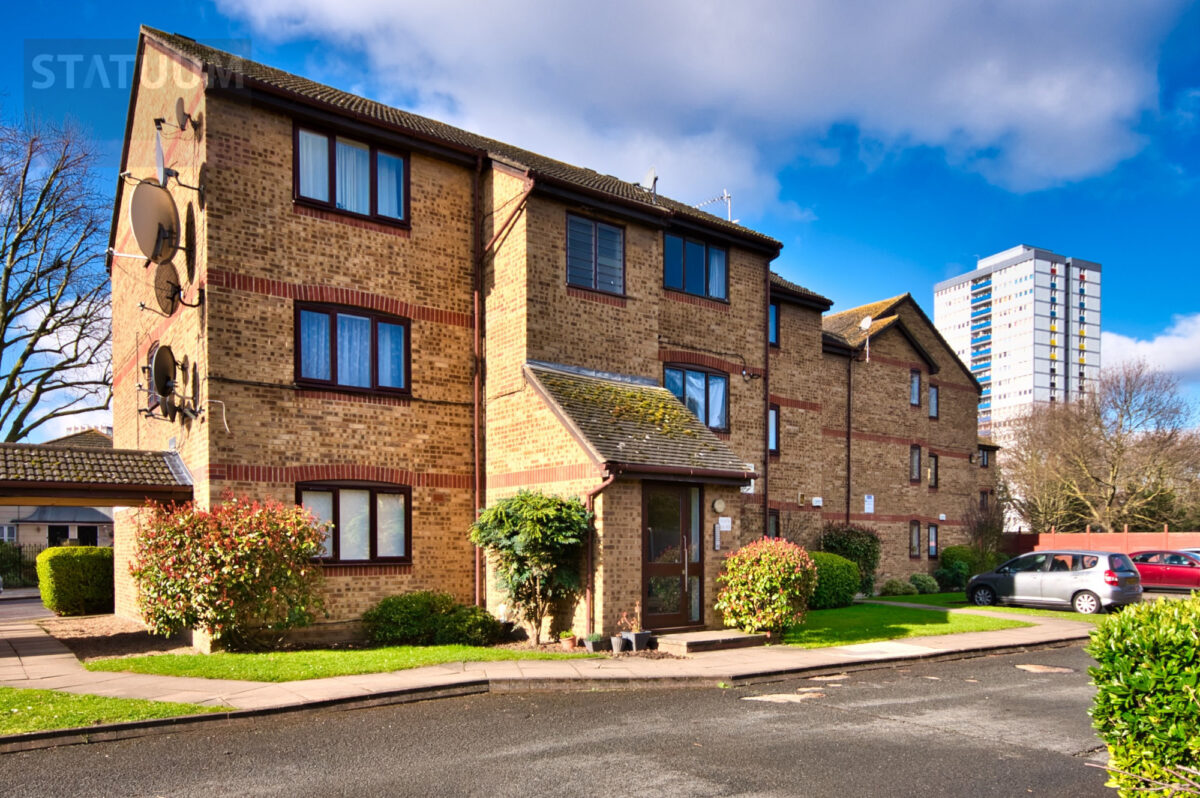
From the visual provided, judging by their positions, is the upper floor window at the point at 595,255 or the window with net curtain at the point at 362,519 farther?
the upper floor window at the point at 595,255

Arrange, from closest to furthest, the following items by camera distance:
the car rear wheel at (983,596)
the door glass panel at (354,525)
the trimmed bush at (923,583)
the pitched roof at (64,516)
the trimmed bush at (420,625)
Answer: the trimmed bush at (420,625), the door glass panel at (354,525), the car rear wheel at (983,596), the trimmed bush at (923,583), the pitched roof at (64,516)

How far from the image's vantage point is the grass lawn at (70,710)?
779 cm

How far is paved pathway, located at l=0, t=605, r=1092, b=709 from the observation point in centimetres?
938

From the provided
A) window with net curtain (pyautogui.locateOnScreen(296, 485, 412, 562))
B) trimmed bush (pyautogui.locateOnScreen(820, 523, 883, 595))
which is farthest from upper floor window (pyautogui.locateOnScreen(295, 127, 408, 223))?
trimmed bush (pyautogui.locateOnScreen(820, 523, 883, 595))

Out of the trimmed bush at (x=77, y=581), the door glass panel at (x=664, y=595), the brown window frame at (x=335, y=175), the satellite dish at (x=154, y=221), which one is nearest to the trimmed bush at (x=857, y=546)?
the door glass panel at (x=664, y=595)

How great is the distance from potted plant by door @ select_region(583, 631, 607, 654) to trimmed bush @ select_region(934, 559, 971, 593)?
18.5m

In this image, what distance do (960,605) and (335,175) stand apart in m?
18.1

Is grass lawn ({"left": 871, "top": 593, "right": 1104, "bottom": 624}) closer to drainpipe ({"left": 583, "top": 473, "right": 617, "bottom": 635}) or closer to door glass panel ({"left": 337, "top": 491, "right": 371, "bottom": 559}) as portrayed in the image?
drainpipe ({"left": 583, "top": 473, "right": 617, "bottom": 635})

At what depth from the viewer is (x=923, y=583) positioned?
25844 millimetres

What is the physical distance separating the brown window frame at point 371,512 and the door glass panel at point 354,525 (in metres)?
0.04

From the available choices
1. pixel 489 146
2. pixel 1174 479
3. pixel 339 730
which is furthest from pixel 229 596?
pixel 1174 479

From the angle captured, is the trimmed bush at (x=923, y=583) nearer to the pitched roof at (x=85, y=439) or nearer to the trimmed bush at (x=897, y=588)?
the trimmed bush at (x=897, y=588)

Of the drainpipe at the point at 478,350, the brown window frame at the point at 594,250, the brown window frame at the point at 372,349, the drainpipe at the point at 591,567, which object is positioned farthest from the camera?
the brown window frame at the point at 594,250

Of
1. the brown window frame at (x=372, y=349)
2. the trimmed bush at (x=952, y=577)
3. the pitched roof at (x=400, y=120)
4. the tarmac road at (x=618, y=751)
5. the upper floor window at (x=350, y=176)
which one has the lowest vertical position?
the trimmed bush at (x=952, y=577)
